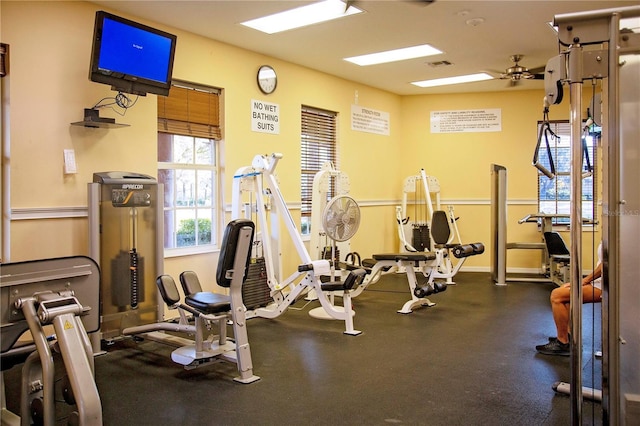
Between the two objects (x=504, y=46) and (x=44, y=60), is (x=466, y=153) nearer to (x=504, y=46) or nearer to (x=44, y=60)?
(x=504, y=46)

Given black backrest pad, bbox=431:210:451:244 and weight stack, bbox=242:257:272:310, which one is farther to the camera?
black backrest pad, bbox=431:210:451:244

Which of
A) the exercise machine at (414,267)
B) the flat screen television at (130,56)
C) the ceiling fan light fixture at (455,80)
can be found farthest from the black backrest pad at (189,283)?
the ceiling fan light fixture at (455,80)

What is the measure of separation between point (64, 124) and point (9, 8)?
797 mm

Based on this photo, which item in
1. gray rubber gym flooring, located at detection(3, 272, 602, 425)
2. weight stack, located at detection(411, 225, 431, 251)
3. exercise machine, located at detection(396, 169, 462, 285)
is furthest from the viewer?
weight stack, located at detection(411, 225, 431, 251)

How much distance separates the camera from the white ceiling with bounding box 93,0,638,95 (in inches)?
163

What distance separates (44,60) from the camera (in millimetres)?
3729

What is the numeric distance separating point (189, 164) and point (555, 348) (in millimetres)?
3290

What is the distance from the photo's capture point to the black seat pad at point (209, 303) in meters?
3.14

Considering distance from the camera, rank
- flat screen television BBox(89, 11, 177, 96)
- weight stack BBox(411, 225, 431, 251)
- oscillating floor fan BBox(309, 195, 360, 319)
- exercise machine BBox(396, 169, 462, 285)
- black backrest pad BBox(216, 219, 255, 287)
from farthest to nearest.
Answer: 1. weight stack BBox(411, 225, 431, 251)
2. exercise machine BBox(396, 169, 462, 285)
3. oscillating floor fan BBox(309, 195, 360, 319)
4. flat screen television BBox(89, 11, 177, 96)
5. black backrest pad BBox(216, 219, 255, 287)

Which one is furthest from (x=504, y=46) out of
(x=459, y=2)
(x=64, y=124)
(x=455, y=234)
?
(x=64, y=124)

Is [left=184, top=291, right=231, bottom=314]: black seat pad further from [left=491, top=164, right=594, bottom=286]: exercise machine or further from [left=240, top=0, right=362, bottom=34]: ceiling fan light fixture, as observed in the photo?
[left=491, top=164, right=594, bottom=286]: exercise machine

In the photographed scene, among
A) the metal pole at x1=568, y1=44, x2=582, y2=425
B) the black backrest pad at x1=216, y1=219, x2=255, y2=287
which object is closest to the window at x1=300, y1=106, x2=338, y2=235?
the black backrest pad at x1=216, y1=219, x2=255, y2=287

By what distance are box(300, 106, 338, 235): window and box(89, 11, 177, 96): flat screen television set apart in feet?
7.41

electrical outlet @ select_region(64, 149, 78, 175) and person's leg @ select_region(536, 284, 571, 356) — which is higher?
electrical outlet @ select_region(64, 149, 78, 175)
